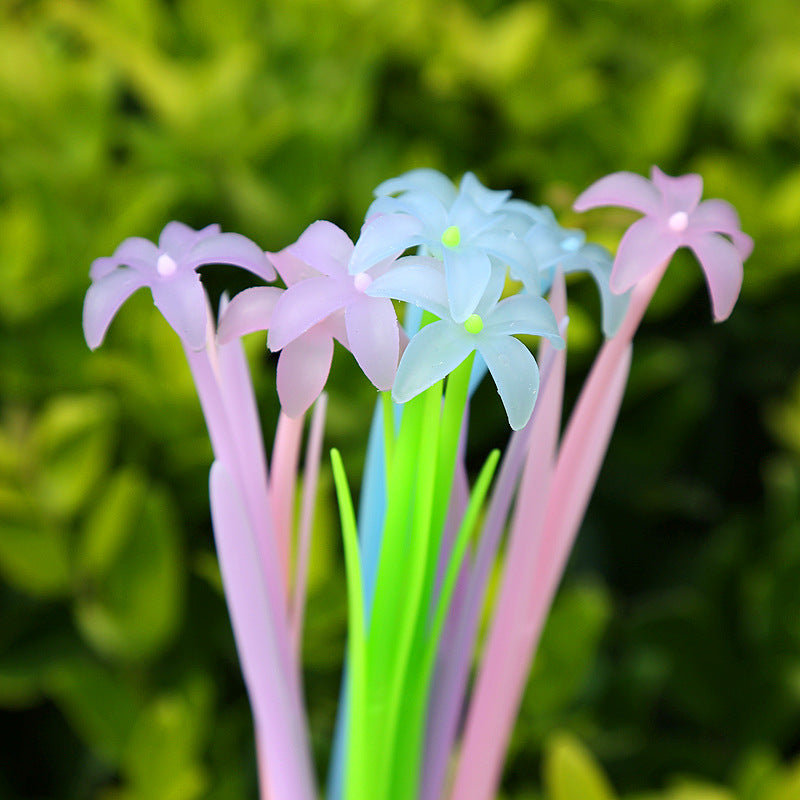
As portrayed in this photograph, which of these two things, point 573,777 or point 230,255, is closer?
point 230,255

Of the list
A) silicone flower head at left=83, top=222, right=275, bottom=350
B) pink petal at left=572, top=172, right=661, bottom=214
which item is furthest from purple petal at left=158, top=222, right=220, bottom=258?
pink petal at left=572, top=172, right=661, bottom=214

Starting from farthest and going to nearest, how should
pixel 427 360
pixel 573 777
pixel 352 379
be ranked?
1. pixel 352 379
2. pixel 573 777
3. pixel 427 360

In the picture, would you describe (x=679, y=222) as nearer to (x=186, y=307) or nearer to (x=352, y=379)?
(x=186, y=307)

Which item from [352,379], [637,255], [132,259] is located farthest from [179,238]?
[352,379]

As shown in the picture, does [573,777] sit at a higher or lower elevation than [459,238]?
lower

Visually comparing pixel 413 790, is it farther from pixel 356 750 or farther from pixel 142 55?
pixel 142 55

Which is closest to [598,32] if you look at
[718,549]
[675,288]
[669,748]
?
[675,288]

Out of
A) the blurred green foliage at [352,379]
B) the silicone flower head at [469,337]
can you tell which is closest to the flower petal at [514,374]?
the silicone flower head at [469,337]
